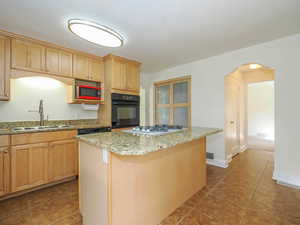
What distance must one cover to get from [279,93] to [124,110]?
2939mm

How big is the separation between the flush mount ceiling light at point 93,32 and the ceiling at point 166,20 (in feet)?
0.31

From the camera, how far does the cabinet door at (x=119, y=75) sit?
9.94 ft

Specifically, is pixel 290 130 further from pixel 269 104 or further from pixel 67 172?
pixel 269 104

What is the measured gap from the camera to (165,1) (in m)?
1.51

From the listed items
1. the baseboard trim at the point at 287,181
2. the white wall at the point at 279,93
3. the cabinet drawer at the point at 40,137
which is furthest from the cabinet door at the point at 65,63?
the baseboard trim at the point at 287,181

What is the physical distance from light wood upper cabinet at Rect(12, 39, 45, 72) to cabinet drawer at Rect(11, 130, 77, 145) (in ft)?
3.56

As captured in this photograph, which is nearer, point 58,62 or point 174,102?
point 58,62

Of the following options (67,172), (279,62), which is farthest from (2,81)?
(279,62)

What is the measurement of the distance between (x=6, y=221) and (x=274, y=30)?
430cm

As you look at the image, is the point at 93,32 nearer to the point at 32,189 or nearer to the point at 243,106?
the point at 32,189

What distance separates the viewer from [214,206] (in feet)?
5.67

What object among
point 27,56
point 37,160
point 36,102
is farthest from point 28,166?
point 27,56

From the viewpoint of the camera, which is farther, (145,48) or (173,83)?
(173,83)

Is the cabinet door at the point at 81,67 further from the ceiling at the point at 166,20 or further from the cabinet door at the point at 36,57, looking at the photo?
the cabinet door at the point at 36,57
